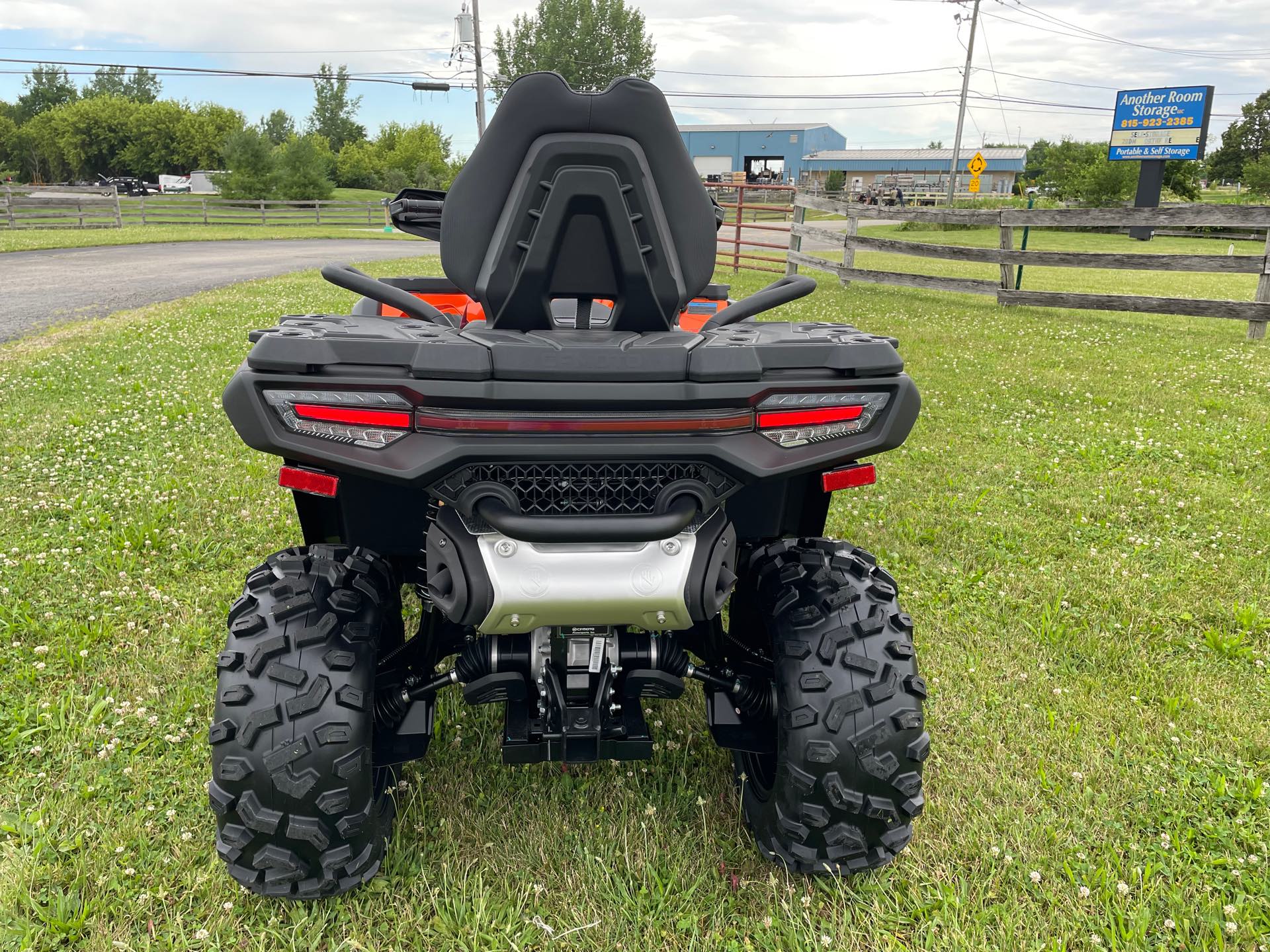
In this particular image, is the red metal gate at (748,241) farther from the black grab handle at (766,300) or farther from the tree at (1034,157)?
the tree at (1034,157)

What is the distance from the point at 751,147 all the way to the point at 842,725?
86762mm

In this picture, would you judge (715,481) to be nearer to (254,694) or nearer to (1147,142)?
(254,694)

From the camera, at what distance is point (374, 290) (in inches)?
81.5

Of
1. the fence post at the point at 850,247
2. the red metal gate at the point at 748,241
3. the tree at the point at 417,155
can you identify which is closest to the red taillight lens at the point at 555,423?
the red metal gate at the point at 748,241

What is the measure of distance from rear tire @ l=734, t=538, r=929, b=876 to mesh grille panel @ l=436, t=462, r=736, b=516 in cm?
47

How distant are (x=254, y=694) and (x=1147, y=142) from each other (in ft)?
100

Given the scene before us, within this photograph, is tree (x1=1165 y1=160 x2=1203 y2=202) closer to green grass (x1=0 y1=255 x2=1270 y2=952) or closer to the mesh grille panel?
green grass (x1=0 y1=255 x2=1270 y2=952)

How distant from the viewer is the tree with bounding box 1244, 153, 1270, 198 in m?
Answer: 38.9

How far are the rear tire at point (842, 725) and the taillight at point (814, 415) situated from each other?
477mm

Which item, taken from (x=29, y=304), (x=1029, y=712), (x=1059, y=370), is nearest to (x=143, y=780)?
(x=1029, y=712)

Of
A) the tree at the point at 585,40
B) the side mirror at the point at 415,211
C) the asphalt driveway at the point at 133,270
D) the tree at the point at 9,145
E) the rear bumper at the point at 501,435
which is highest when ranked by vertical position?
the tree at the point at 585,40

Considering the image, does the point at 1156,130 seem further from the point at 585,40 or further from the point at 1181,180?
the point at 585,40

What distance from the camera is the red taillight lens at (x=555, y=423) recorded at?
5.36 ft

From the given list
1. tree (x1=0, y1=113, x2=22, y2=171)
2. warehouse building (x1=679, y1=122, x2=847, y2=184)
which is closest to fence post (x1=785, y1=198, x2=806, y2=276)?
warehouse building (x1=679, y1=122, x2=847, y2=184)
